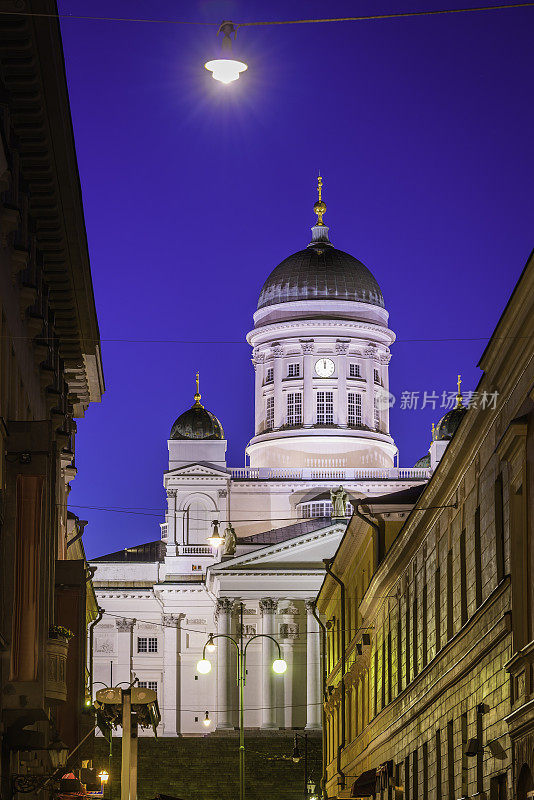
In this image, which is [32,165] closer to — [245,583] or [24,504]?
[24,504]

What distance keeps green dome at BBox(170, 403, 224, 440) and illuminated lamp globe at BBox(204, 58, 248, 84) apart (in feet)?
360

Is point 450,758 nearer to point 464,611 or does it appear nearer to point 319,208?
point 464,611

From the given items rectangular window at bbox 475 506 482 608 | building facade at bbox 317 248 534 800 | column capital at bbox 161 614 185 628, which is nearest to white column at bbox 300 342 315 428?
column capital at bbox 161 614 185 628

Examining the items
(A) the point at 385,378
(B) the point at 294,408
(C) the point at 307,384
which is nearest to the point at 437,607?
(C) the point at 307,384

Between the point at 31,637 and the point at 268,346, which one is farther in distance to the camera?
the point at 268,346

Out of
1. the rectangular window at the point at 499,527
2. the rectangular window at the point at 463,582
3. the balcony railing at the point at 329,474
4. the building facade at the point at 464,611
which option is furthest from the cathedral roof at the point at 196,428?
the rectangular window at the point at 499,527

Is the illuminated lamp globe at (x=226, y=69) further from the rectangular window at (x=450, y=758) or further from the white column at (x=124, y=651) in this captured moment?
the white column at (x=124, y=651)

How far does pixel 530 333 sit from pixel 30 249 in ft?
32.8

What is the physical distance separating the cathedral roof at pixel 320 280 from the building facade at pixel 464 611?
82.1 meters

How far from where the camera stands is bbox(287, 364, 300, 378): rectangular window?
135250 mm

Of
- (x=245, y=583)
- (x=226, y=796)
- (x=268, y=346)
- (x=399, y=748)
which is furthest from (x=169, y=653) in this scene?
(x=399, y=748)

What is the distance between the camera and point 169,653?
124m

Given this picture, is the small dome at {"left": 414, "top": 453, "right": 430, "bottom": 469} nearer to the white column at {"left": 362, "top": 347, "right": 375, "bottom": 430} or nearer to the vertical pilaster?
the white column at {"left": 362, "top": 347, "right": 375, "bottom": 430}

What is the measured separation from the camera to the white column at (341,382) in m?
133
